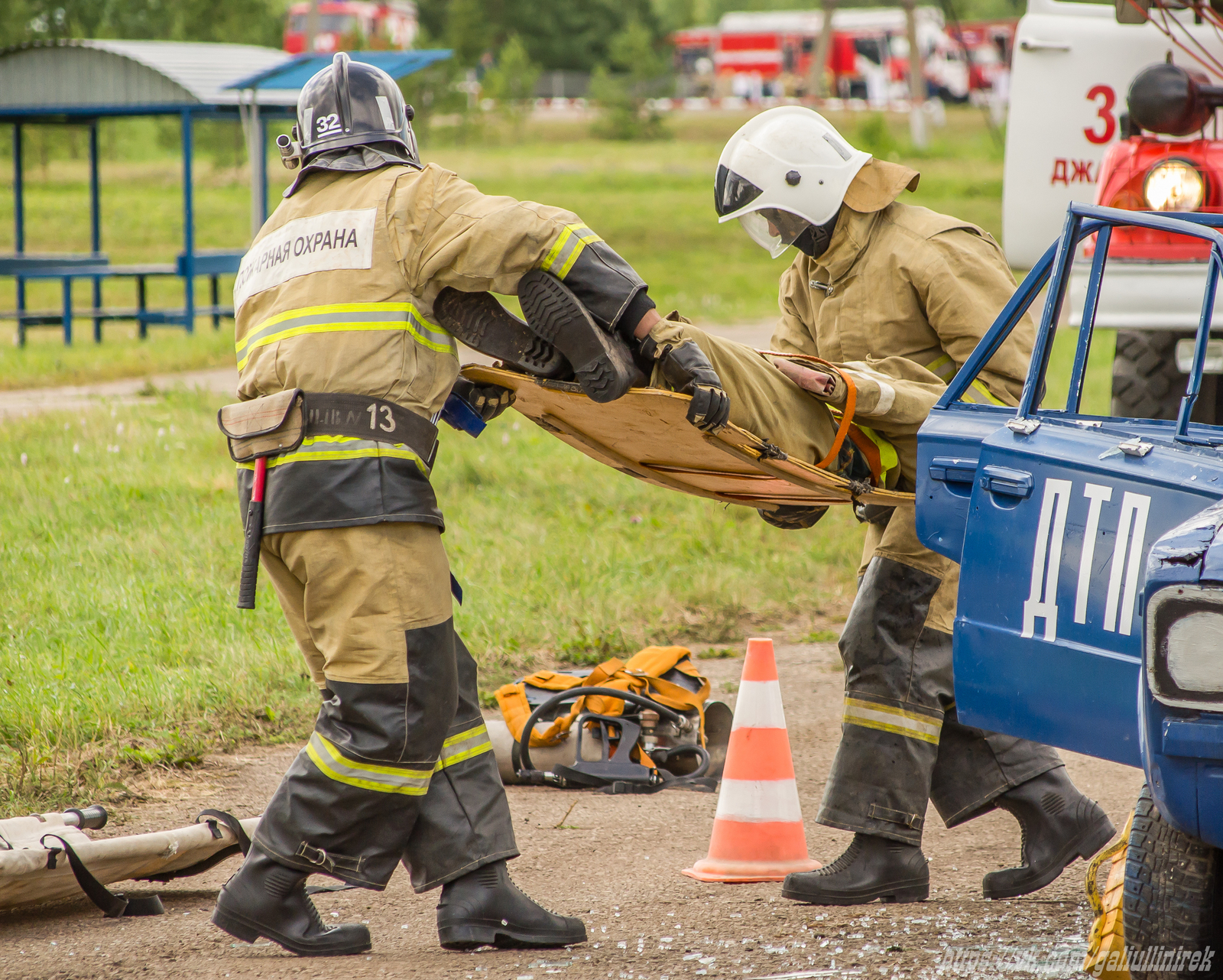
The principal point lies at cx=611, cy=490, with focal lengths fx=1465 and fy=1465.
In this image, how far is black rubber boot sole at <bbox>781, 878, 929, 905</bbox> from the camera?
12.6 feet

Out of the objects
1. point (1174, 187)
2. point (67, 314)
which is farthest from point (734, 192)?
point (67, 314)

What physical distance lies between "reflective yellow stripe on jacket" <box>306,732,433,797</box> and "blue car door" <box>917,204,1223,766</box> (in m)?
1.28

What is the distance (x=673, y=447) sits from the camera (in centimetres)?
394

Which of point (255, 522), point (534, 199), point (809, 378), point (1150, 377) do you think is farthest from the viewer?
point (534, 199)

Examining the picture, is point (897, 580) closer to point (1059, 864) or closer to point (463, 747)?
point (1059, 864)

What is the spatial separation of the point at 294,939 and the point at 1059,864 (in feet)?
6.59

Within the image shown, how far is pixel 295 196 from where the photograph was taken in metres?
3.62

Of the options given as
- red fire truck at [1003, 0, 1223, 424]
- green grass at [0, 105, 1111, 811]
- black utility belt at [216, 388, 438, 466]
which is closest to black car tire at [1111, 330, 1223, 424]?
red fire truck at [1003, 0, 1223, 424]

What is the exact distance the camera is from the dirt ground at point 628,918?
3357 millimetres

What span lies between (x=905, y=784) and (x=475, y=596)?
3.19 meters

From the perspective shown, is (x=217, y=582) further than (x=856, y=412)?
Yes

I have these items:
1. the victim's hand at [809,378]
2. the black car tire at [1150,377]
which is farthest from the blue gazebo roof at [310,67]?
the victim's hand at [809,378]

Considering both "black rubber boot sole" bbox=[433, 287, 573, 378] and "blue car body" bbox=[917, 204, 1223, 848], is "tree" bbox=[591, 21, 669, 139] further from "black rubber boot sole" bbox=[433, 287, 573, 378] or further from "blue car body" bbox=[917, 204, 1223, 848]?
"blue car body" bbox=[917, 204, 1223, 848]

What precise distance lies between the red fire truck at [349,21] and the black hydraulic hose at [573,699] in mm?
39138
